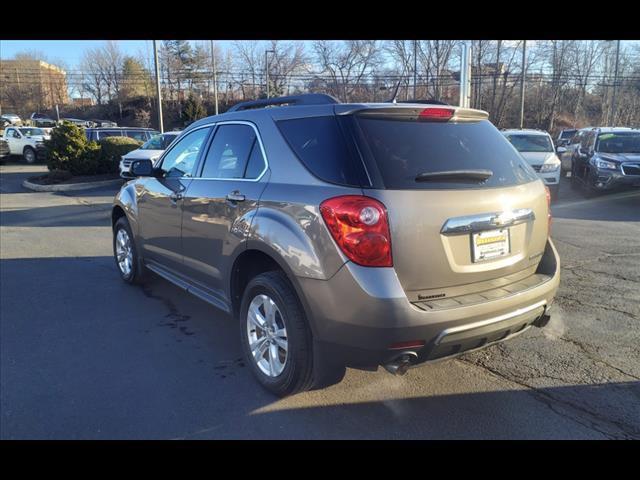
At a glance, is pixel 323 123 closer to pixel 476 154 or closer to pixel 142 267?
pixel 476 154

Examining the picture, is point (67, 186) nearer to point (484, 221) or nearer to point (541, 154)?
point (541, 154)

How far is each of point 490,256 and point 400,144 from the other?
868mm

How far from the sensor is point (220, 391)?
3.36 metres

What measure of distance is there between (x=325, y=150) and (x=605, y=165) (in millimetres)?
11674

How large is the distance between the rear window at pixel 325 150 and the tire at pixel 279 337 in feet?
2.44

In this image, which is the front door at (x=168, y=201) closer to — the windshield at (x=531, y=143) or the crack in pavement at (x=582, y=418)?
the crack in pavement at (x=582, y=418)

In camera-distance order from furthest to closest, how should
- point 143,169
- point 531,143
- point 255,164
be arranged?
1. point 531,143
2. point 143,169
3. point 255,164

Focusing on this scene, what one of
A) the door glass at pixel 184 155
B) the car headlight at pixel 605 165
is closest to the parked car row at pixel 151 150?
the door glass at pixel 184 155

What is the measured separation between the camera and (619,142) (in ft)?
42.8

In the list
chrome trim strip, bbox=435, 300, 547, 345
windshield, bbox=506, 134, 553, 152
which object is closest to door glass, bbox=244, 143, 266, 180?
chrome trim strip, bbox=435, 300, 547, 345

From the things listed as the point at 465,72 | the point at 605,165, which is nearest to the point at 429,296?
the point at 465,72

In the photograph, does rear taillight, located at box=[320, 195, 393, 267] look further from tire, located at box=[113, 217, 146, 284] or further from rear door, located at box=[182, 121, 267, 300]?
tire, located at box=[113, 217, 146, 284]

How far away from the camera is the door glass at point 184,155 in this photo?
4.43m
